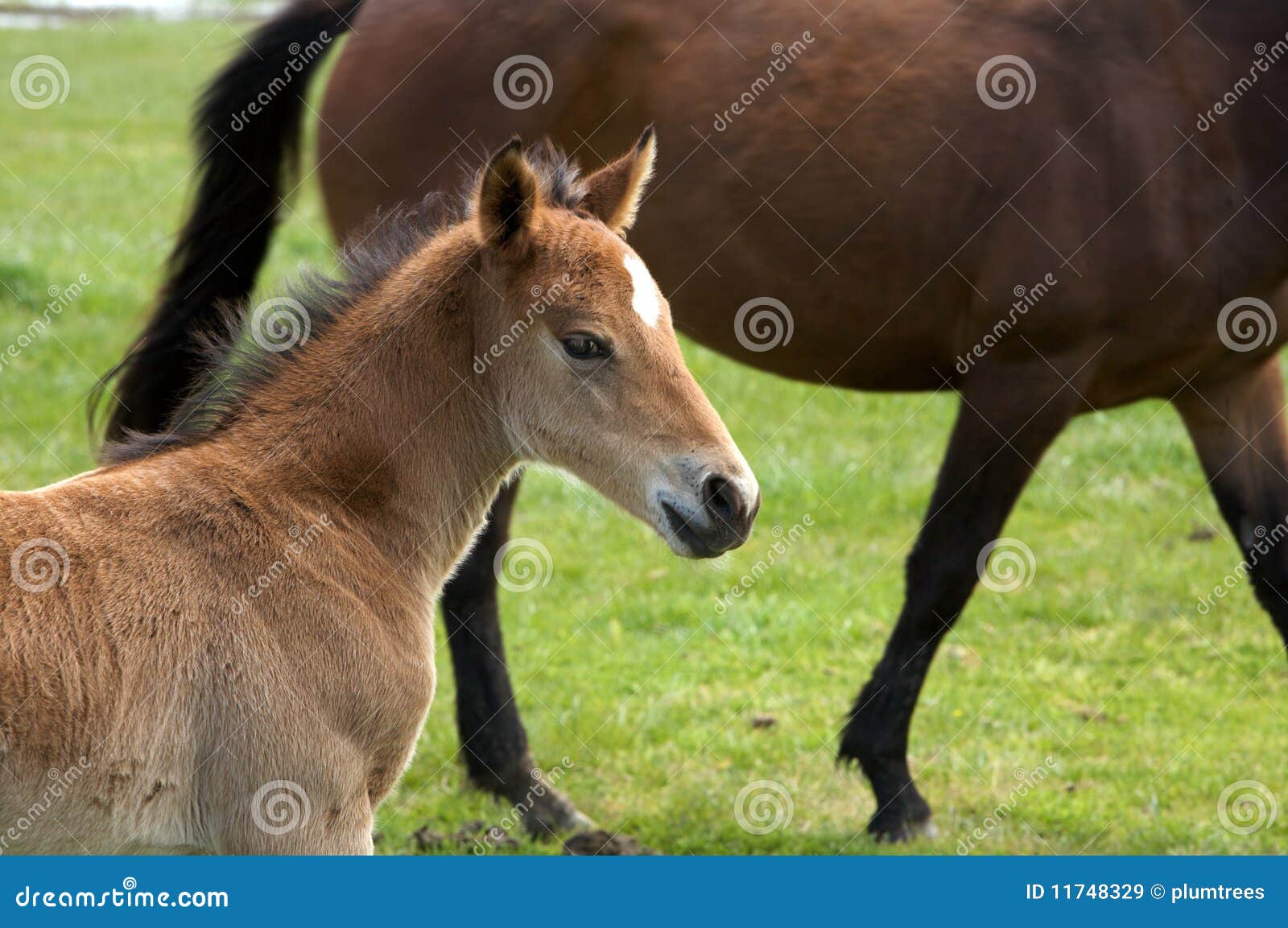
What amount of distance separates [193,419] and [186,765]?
33.6 inches

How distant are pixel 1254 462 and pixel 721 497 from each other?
2772 mm

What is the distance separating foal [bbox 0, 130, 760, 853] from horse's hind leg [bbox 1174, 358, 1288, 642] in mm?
2557

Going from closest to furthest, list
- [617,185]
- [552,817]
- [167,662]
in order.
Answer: [167,662] → [617,185] → [552,817]

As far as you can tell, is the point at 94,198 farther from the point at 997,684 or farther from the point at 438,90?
the point at 997,684

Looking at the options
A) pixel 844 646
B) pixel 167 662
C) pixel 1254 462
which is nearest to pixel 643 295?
pixel 167 662

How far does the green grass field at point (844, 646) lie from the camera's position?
5043 mm

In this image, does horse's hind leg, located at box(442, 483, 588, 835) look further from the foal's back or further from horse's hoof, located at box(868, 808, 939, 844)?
the foal's back

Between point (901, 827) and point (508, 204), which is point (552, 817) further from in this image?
point (508, 204)

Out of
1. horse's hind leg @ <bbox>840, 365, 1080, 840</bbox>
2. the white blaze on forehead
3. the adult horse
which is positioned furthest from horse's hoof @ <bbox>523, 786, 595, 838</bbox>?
the white blaze on forehead

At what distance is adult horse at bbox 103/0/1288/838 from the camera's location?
4.65 metres

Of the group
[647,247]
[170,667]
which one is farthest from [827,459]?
[170,667]

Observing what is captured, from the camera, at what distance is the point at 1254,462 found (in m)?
4.98

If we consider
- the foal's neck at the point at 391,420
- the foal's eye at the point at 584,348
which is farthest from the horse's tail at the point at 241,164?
A: the foal's eye at the point at 584,348

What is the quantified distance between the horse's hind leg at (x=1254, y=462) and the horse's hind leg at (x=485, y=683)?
8.39 ft
